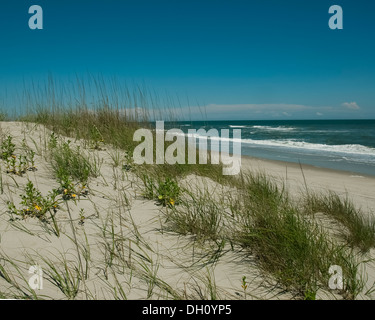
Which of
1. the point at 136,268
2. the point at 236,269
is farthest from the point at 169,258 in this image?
the point at 236,269

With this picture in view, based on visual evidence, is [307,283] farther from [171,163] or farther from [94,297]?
[171,163]

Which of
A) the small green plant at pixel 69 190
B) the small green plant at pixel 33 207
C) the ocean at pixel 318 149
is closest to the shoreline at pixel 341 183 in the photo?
the ocean at pixel 318 149

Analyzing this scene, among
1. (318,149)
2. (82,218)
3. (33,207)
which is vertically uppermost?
(318,149)

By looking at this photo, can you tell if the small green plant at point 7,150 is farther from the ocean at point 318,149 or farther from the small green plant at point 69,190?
the ocean at point 318,149

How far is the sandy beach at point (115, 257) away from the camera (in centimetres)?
174

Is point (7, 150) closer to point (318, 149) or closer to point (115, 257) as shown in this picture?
point (115, 257)

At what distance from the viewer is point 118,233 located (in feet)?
7.64

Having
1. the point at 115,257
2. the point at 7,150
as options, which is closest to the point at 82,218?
the point at 115,257

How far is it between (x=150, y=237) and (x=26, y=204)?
115cm

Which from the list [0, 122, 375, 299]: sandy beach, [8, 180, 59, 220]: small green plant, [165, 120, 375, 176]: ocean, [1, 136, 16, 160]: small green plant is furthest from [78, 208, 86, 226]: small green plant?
[165, 120, 375, 176]: ocean

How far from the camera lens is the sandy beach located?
1.74 meters

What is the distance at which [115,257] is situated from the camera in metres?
2.03

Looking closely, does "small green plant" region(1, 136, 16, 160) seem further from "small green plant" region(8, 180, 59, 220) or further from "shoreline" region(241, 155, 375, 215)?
"shoreline" region(241, 155, 375, 215)

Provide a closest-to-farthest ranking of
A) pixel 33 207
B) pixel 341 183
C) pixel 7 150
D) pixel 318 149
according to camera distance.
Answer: pixel 33 207 → pixel 7 150 → pixel 341 183 → pixel 318 149
